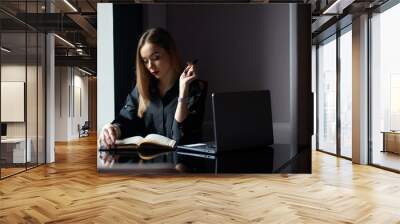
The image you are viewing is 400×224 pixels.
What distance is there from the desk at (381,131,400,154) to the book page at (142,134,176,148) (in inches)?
153

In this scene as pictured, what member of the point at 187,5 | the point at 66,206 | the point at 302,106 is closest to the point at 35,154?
the point at 66,206

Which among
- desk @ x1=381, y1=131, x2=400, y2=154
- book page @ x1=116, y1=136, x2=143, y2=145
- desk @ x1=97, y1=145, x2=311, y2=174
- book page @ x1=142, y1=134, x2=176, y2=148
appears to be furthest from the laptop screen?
desk @ x1=381, y1=131, x2=400, y2=154

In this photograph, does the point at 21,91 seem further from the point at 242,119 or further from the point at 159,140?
the point at 242,119

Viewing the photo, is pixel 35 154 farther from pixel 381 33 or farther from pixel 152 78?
pixel 381 33

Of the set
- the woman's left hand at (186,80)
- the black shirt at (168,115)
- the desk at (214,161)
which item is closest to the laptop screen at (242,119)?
the desk at (214,161)

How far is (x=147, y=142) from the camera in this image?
4.53 metres

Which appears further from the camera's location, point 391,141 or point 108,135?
point 391,141

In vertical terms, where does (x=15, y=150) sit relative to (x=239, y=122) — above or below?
below

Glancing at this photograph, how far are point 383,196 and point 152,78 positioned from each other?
288 centimetres

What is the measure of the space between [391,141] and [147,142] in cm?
424

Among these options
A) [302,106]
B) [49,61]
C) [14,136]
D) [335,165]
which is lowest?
[335,165]

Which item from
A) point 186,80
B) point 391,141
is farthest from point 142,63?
point 391,141

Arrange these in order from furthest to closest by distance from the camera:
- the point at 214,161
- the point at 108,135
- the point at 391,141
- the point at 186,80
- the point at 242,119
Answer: the point at 391,141, the point at 108,135, the point at 186,80, the point at 214,161, the point at 242,119

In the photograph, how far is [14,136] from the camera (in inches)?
252
